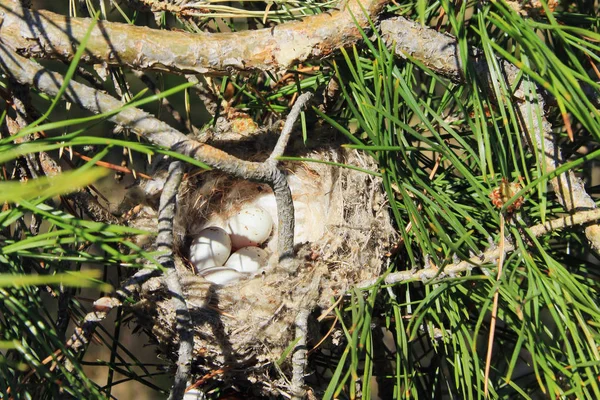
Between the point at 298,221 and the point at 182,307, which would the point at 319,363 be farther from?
the point at 182,307

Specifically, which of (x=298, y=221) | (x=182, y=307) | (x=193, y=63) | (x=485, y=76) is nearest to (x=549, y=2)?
(x=485, y=76)

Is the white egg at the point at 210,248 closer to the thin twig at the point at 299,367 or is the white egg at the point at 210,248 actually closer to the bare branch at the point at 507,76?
the thin twig at the point at 299,367

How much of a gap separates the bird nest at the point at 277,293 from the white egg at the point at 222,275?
5 cm

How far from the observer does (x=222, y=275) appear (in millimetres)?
1331

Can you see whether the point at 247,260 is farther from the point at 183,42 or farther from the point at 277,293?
the point at 183,42

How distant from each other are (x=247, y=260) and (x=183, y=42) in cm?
65

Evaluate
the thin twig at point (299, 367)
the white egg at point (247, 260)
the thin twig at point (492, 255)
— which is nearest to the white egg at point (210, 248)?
the white egg at point (247, 260)

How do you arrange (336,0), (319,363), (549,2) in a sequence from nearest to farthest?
(549,2)
(336,0)
(319,363)

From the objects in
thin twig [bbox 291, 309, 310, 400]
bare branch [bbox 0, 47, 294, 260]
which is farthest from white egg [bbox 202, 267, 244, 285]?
bare branch [bbox 0, 47, 294, 260]

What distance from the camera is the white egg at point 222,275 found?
1312mm

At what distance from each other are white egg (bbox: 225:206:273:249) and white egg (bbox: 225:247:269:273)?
0.05 metres

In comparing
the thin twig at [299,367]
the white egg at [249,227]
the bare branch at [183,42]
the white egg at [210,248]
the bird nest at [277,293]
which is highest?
the bare branch at [183,42]

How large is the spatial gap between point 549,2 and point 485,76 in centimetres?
14

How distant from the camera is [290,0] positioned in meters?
1.09
